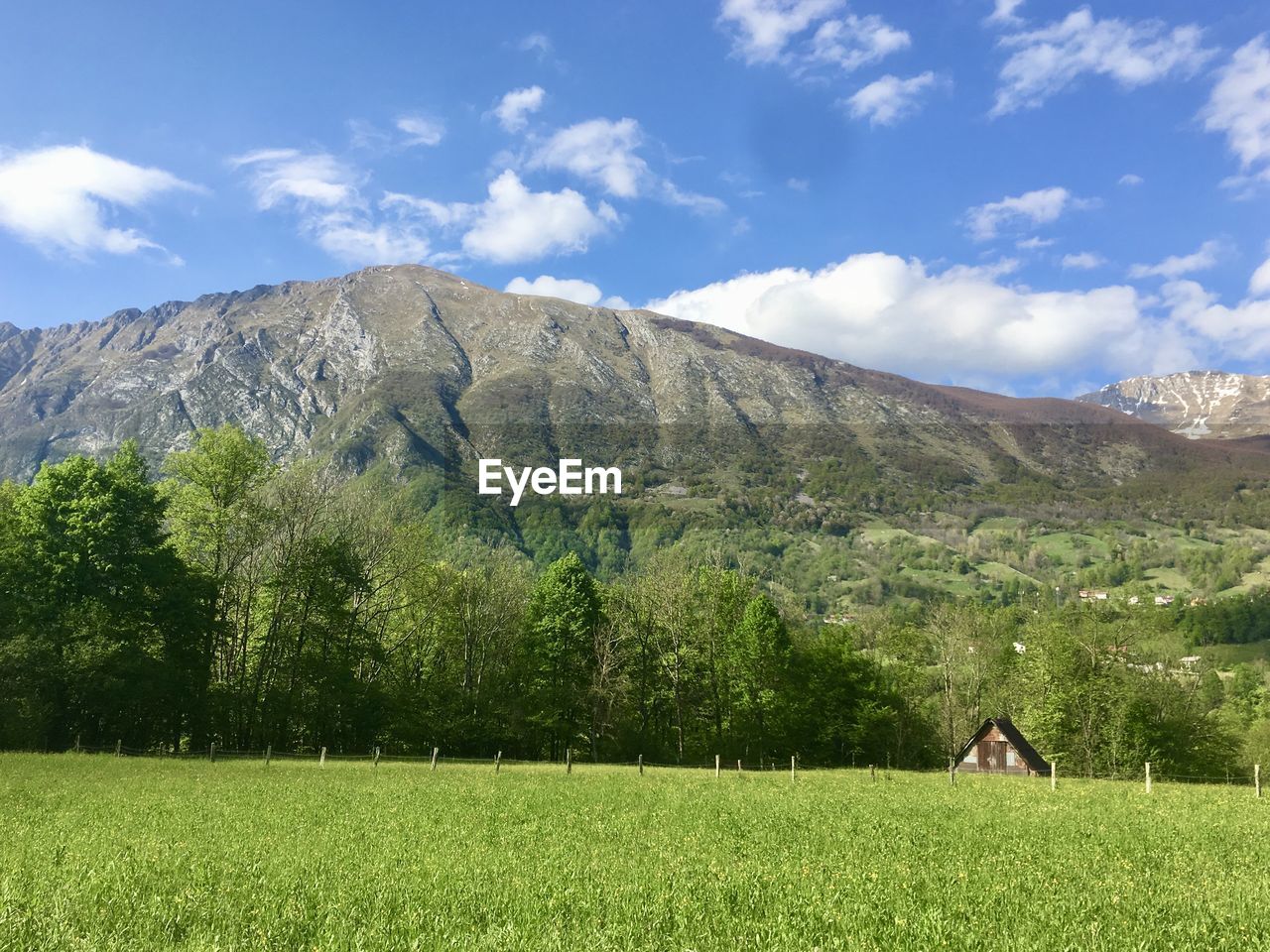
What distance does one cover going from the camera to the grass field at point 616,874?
920cm

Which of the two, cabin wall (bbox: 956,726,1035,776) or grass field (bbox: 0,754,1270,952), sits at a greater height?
grass field (bbox: 0,754,1270,952)

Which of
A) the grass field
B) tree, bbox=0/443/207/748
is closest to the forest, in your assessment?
tree, bbox=0/443/207/748

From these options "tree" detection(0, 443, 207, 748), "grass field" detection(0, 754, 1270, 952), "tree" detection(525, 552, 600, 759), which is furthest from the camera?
"tree" detection(525, 552, 600, 759)

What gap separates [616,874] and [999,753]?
6658cm

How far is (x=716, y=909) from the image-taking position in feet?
33.9

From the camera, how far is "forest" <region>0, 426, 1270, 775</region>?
1748 inches

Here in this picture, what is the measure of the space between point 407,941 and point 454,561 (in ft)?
222

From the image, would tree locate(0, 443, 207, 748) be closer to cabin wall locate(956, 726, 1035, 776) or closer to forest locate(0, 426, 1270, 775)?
forest locate(0, 426, 1270, 775)

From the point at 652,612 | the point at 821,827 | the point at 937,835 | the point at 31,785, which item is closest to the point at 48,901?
the point at 821,827

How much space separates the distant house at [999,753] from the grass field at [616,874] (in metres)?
45.8

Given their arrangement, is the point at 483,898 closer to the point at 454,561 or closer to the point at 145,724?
the point at 145,724

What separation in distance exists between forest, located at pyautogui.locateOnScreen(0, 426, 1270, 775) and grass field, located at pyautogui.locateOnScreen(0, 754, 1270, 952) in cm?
2440

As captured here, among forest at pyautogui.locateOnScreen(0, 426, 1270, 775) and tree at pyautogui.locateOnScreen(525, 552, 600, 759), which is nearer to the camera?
forest at pyautogui.locateOnScreen(0, 426, 1270, 775)

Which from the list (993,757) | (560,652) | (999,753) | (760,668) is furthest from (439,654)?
(999,753)
